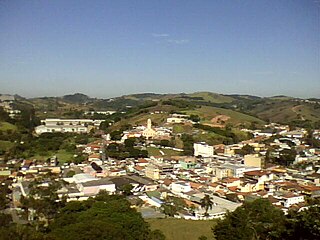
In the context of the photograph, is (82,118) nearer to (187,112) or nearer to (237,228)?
(187,112)

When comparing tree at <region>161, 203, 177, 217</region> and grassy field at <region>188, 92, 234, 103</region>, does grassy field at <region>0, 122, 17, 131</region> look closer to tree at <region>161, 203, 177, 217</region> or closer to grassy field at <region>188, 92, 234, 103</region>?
tree at <region>161, 203, 177, 217</region>

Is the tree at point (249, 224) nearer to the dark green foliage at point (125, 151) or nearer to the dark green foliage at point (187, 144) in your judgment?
the dark green foliage at point (125, 151)

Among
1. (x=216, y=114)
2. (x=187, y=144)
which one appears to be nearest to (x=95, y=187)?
(x=187, y=144)

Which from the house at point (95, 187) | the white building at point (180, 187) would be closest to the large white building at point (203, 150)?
the white building at point (180, 187)

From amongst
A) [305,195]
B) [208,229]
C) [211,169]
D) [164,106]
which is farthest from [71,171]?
[164,106]

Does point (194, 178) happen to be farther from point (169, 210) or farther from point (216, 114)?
point (216, 114)

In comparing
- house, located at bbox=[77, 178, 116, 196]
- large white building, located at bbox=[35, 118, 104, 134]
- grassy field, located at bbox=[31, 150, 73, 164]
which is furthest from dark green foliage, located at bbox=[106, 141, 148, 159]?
large white building, located at bbox=[35, 118, 104, 134]
